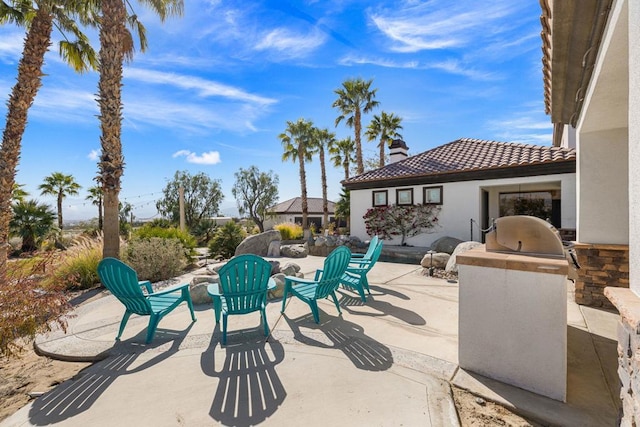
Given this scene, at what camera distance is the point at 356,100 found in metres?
20.2

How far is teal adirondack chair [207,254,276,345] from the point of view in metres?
3.28

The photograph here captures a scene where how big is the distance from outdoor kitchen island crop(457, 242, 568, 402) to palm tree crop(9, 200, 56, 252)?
1764 centimetres

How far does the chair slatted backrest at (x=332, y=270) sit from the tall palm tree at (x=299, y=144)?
1699cm

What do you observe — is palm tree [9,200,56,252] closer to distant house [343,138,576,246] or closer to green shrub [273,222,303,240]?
green shrub [273,222,303,240]

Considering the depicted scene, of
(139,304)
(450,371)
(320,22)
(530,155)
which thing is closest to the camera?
(450,371)

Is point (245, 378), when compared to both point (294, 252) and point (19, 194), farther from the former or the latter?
point (19, 194)

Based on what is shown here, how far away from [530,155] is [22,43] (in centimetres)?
1635

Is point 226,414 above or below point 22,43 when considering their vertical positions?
below

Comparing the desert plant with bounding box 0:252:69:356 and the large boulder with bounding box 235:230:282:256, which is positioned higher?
the desert plant with bounding box 0:252:69:356

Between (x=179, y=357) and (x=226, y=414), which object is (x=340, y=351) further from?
(x=179, y=357)

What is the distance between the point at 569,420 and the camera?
1963mm

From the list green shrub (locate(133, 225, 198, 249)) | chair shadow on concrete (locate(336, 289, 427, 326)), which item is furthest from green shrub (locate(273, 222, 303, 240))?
chair shadow on concrete (locate(336, 289, 427, 326))

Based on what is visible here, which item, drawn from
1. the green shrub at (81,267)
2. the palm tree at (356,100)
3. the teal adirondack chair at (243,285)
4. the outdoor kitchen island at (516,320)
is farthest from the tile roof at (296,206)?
the outdoor kitchen island at (516,320)

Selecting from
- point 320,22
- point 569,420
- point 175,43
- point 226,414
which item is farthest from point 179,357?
point 175,43
